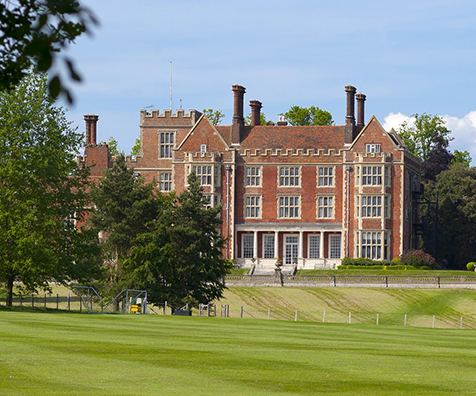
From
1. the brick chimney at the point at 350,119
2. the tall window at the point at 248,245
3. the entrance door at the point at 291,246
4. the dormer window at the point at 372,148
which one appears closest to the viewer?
the dormer window at the point at 372,148

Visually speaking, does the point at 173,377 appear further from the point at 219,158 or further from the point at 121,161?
the point at 219,158

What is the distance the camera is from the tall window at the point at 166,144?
255ft

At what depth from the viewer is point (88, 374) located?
46.7 feet

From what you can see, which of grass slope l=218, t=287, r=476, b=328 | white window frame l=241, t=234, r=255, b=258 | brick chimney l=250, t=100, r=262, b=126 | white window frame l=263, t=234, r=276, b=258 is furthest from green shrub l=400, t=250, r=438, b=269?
brick chimney l=250, t=100, r=262, b=126

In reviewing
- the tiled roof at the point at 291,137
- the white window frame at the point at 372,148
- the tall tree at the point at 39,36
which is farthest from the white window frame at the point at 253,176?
the tall tree at the point at 39,36

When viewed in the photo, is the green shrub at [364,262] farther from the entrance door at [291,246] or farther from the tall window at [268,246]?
the tall window at [268,246]

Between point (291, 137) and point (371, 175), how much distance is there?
803cm

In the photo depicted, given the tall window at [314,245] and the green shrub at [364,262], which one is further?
the tall window at [314,245]

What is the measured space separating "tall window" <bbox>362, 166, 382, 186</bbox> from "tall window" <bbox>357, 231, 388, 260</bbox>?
396 cm

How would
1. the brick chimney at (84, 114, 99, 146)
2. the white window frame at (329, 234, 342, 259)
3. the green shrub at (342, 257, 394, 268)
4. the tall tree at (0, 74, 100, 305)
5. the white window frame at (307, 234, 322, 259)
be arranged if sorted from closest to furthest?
the tall tree at (0, 74, 100, 305), the green shrub at (342, 257, 394, 268), the white window frame at (329, 234, 342, 259), the white window frame at (307, 234, 322, 259), the brick chimney at (84, 114, 99, 146)

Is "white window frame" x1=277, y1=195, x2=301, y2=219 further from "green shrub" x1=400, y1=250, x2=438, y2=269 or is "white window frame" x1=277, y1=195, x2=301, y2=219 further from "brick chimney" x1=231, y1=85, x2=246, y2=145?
"green shrub" x1=400, y1=250, x2=438, y2=269

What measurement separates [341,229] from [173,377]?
59.3m

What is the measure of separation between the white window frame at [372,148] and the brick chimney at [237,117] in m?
10.8

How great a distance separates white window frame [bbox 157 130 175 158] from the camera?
3063 inches
